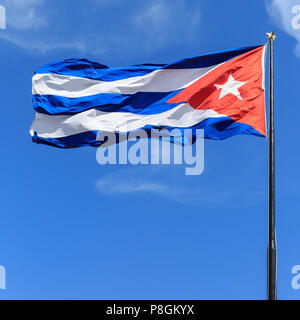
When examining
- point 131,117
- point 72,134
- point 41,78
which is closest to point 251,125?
point 131,117

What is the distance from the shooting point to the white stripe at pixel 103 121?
22.5 metres

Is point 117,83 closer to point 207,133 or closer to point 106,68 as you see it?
point 106,68

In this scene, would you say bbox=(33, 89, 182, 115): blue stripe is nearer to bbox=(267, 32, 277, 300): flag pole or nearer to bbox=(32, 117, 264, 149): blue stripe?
→ bbox=(32, 117, 264, 149): blue stripe

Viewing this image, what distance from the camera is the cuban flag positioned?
70.5 feet

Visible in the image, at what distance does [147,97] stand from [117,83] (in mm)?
1355

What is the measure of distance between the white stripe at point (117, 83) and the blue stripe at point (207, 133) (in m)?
1.83

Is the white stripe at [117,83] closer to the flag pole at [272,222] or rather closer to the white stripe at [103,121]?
the white stripe at [103,121]

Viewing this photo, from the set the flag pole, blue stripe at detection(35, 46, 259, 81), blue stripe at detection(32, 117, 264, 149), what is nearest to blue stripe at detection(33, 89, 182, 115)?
blue stripe at detection(35, 46, 259, 81)

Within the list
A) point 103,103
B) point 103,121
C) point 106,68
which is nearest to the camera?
point 103,121

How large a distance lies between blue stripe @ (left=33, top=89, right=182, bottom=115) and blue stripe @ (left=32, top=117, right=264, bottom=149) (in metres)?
1.11

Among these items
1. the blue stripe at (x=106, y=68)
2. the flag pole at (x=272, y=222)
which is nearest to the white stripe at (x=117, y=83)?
the blue stripe at (x=106, y=68)

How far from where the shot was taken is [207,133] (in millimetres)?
21406

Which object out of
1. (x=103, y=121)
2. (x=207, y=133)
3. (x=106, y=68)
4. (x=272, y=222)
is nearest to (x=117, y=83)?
(x=106, y=68)

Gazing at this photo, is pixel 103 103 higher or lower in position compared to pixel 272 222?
higher
